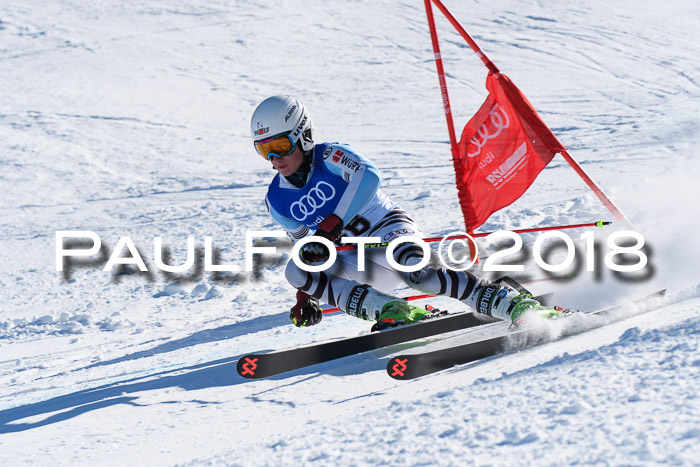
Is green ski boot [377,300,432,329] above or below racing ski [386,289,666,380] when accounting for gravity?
below

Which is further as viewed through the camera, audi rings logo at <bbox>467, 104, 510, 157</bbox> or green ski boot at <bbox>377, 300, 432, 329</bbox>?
audi rings logo at <bbox>467, 104, 510, 157</bbox>

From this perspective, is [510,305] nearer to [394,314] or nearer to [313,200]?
[394,314]

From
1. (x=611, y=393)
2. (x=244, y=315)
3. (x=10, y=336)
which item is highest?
(x=611, y=393)

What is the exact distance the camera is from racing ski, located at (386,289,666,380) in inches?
132

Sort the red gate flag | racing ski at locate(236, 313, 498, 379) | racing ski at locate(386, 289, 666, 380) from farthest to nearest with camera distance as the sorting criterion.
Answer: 1. the red gate flag
2. racing ski at locate(236, 313, 498, 379)
3. racing ski at locate(386, 289, 666, 380)

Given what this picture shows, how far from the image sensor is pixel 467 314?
179 inches

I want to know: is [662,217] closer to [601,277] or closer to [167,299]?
[601,277]

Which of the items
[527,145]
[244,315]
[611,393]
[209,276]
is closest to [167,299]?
[209,276]

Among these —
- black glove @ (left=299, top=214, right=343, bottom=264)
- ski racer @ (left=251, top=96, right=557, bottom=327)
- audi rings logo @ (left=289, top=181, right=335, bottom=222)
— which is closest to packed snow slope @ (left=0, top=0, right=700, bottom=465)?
ski racer @ (left=251, top=96, right=557, bottom=327)

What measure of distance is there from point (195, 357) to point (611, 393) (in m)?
3.10

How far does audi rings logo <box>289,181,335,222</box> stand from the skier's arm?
11 centimetres

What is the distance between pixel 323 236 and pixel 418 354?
93cm

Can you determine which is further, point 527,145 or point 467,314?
point 527,145

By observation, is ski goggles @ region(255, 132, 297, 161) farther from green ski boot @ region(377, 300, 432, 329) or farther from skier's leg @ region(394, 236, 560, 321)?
green ski boot @ region(377, 300, 432, 329)
